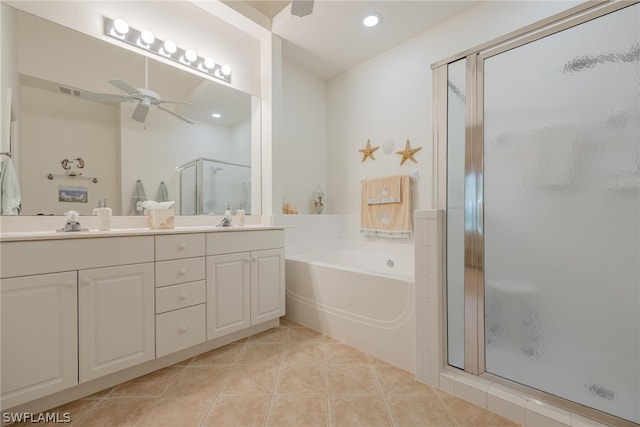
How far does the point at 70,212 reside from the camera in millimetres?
1500

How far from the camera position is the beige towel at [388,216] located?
2.66 m

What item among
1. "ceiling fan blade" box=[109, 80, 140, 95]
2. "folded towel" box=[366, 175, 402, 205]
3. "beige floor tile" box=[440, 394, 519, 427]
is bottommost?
"beige floor tile" box=[440, 394, 519, 427]

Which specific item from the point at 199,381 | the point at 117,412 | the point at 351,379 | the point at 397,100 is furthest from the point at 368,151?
the point at 117,412

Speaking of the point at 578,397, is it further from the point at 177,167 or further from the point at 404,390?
the point at 177,167

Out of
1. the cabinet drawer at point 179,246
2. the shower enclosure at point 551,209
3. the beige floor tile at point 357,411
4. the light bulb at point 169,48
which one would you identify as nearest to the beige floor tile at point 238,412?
the beige floor tile at point 357,411

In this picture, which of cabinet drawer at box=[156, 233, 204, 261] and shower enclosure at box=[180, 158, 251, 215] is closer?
cabinet drawer at box=[156, 233, 204, 261]

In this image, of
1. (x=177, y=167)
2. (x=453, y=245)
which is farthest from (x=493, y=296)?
(x=177, y=167)

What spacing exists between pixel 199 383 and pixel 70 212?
46.5 inches

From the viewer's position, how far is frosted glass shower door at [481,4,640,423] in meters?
1.04

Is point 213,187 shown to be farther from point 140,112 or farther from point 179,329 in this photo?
point 179,329

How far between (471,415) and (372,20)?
2896mm

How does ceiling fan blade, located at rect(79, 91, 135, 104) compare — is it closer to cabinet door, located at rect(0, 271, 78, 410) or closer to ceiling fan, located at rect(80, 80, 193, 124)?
ceiling fan, located at rect(80, 80, 193, 124)

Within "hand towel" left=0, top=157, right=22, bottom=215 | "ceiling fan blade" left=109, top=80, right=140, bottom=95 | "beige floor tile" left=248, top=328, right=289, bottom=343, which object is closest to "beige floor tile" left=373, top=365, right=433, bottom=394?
"beige floor tile" left=248, top=328, right=289, bottom=343

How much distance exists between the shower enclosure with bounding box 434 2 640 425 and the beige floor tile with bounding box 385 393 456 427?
24 centimetres
